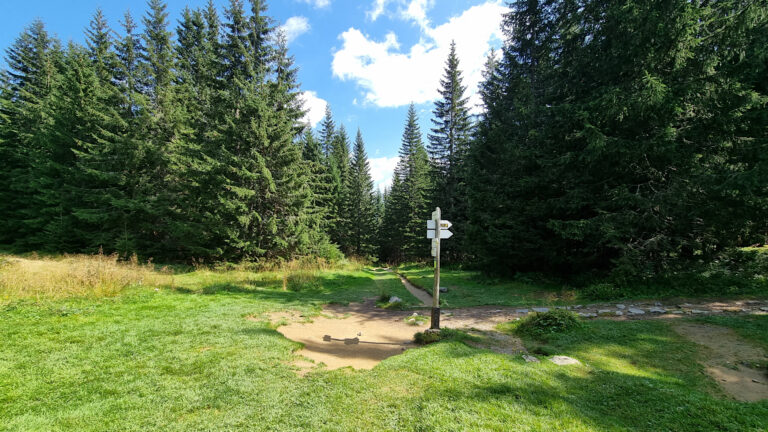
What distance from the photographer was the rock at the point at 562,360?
4.46 metres

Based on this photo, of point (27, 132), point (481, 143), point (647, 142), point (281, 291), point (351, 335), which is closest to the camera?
point (351, 335)

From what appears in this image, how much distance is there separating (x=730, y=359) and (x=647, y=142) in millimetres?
7259

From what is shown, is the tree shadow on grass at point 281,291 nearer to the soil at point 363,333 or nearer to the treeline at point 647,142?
the soil at point 363,333

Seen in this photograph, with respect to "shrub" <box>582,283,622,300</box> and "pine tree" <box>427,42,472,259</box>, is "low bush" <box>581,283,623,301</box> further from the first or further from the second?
"pine tree" <box>427,42,472,259</box>

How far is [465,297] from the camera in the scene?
36.4ft

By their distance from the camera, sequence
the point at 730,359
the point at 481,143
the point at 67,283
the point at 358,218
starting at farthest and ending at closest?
the point at 358,218 < the point at 481,143 < the point at 67,283 < the point at 730,359

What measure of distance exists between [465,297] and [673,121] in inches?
371

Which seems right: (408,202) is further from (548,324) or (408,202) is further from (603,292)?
(548,324)

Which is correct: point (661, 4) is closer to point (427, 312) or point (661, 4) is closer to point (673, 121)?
point (673, 121)

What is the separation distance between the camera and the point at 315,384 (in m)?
3.68

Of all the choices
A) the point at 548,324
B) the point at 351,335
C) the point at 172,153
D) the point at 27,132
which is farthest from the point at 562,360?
the point at 27,132

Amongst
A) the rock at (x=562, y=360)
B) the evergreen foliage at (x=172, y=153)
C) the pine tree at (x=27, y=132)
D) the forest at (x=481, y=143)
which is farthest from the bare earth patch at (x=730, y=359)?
the pine tree at (x=27, y=132)

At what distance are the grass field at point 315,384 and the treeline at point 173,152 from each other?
10.3 m

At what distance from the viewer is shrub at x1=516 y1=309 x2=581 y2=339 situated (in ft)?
20.0
